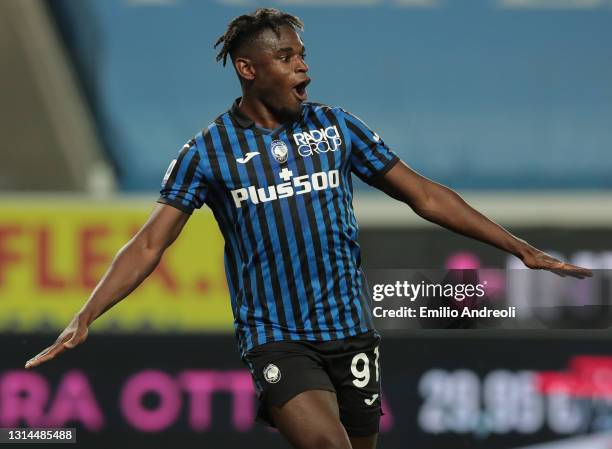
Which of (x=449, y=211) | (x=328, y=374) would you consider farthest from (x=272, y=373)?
(x=449, y=211)

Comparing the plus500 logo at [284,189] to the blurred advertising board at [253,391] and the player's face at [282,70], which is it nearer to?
the player's face at [282,70]

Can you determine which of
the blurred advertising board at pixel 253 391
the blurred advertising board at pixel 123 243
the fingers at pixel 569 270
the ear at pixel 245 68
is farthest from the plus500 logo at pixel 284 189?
the blurred advertising board at pixel 253 391

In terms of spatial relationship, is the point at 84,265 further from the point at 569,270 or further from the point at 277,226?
the point at 569,270

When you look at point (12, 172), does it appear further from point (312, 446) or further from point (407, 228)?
point (312, 446)

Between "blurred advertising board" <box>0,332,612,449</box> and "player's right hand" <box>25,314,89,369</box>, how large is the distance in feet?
8.26

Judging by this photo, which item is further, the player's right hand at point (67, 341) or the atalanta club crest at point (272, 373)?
the atalanta club crest at point (272, 373)

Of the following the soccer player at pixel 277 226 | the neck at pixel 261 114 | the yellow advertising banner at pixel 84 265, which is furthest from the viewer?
the yellow advertising banner at pixel 84 265

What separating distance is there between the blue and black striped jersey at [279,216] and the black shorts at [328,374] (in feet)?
0.14

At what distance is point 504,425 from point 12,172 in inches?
111

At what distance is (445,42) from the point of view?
6.59m

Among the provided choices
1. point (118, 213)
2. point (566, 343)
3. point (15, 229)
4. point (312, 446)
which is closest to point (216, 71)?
point (118, 213)

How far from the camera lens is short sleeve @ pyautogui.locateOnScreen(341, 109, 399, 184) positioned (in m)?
4.15

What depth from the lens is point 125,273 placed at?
3.98 metres

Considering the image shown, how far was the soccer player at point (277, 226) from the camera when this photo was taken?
13.1 feet
